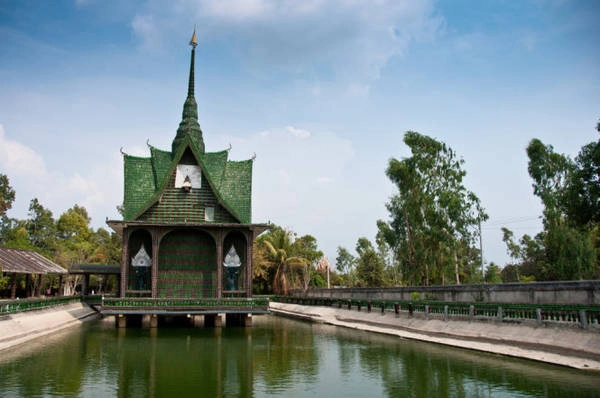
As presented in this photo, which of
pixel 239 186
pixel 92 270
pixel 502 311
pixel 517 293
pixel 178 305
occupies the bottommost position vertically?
pixel 178 305

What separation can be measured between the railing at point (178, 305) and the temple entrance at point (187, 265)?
399 cm

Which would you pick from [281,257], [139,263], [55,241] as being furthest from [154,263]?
[55,241]

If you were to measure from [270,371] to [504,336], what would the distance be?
8726mm

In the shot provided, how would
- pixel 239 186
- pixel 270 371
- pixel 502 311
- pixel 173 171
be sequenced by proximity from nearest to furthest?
pixel 270 371 < pixel 502 311 < pixel 173 171 < pixel 239 186

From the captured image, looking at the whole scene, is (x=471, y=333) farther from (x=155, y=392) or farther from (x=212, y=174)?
(x=212, y=174)

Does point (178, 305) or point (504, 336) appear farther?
point (178, 305)

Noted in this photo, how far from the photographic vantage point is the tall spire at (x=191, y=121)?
3670cm

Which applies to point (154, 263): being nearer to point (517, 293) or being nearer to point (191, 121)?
point (191, 121)

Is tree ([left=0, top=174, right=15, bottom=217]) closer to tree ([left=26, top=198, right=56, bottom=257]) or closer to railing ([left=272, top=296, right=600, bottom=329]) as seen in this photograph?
tree ([left=26, top=198, right=56, bottom=257])

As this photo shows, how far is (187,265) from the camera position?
3164 centimetres

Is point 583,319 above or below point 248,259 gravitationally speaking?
below

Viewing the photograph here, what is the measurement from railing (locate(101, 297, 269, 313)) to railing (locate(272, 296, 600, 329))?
25.2 feet

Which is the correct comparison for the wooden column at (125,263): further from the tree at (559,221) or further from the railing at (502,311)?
the tree at (559,221)

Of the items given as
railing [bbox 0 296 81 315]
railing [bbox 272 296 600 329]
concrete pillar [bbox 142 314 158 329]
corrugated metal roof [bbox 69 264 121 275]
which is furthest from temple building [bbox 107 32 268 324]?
railing [bbox 272 296 600 329]
